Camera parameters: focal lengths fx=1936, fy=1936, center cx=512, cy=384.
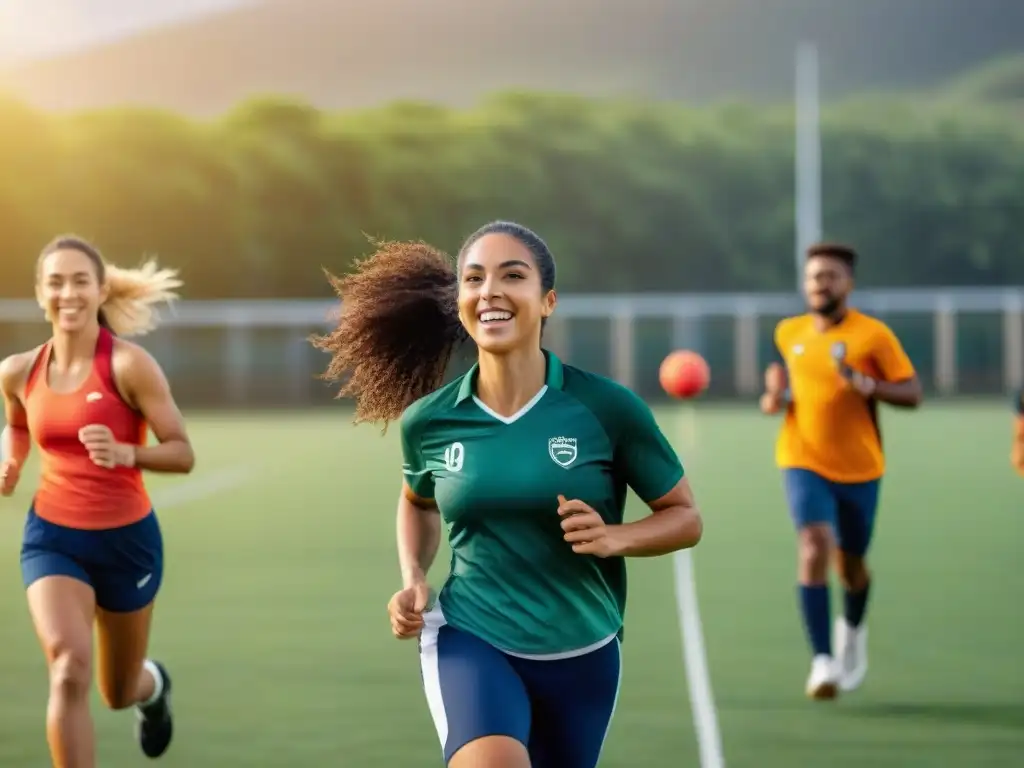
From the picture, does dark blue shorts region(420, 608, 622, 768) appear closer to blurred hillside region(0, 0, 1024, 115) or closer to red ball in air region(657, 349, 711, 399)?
red ball in air region(657, 349, 711, 399)

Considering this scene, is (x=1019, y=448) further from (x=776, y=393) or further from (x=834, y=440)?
(x=776, y=393)

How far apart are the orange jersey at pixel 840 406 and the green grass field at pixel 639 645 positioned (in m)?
1.09

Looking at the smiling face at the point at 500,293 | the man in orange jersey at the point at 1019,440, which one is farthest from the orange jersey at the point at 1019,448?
the smiling face at the point at 500,293

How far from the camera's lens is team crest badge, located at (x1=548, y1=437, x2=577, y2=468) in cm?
488

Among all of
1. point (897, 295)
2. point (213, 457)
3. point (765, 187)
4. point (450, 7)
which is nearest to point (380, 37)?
point (450, 7)

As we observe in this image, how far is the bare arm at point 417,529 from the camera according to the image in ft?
17.3

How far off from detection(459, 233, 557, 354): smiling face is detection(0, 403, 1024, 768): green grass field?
3.21 metres

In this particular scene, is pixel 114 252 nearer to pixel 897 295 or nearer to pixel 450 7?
pixel 897 295

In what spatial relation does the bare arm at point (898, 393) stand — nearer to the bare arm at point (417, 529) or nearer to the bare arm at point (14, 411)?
the bare arm at point (14, 411)

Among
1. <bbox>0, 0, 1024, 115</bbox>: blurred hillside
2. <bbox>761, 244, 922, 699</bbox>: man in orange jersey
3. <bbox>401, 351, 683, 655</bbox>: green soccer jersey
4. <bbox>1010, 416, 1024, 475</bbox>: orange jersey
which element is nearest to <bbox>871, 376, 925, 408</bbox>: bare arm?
<bbox>761, 244, 922, 699</bbox>: man in orange jersey

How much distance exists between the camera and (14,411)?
7.05 meters

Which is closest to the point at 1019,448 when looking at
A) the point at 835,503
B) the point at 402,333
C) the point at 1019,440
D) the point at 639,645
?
the point at 1019,440

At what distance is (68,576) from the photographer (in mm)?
6645

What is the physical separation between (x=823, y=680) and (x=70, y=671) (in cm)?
389
